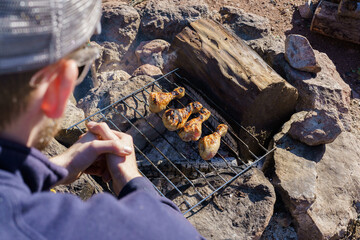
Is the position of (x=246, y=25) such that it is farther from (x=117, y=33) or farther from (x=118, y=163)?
(x=118, y=163)

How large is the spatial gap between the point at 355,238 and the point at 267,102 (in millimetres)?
1504

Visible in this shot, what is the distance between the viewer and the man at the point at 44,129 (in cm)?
95

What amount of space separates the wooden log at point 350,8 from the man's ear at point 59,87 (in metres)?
5.10

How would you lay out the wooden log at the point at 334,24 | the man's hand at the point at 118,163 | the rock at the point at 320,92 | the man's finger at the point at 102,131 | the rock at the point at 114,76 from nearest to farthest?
the man's hand at the point at 118,163 < the man's finger at the point at 102,131 < the rock at the point at 320,92 < the rock at the point at 114,76 < the wooden log at the point at 334,24

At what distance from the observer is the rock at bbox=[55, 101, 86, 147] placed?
3072 millimetres

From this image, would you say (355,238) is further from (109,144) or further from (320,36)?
(320,36)

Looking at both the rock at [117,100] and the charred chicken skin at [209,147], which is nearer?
the charred chicken skin at [209,147]

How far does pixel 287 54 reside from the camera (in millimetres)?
3695

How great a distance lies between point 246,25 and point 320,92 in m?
1.38

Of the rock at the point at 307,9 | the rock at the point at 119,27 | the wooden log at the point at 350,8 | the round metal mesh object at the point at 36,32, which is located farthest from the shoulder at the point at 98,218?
the rock at the point at 307,9

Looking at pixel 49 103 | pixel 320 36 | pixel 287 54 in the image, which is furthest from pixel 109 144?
pixel 320 36

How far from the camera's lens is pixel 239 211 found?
8.57 feet

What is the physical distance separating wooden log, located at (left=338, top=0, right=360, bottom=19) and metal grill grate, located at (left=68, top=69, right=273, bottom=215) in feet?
10.3

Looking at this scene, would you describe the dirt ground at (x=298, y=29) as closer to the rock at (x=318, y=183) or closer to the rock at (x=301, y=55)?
the rock at (x=301, y=55)
